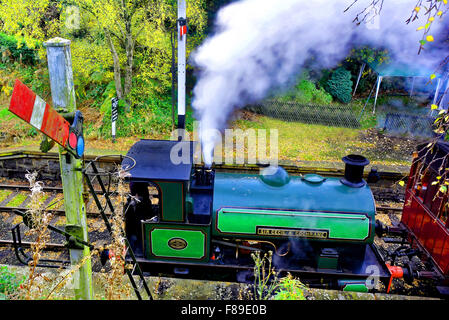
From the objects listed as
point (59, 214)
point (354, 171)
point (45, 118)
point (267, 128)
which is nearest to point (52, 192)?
point (59, 214)

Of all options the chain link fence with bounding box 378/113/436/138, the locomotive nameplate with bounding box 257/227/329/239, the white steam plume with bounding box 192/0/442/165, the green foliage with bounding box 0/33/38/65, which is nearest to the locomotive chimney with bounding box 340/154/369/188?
the locomotive nameplate with bounding box 257/227/329/239

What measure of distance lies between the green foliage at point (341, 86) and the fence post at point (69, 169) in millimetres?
14842

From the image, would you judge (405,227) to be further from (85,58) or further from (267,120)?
(85,58)

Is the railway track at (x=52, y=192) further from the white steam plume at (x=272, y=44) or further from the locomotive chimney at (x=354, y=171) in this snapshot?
the locomotive chimney at (x=354, y=171)

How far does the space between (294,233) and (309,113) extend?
9895 mm

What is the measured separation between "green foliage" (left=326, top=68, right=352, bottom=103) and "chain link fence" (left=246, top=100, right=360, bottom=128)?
3.60 ft

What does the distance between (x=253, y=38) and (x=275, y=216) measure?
5.57 meters

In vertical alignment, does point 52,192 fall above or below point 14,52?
below

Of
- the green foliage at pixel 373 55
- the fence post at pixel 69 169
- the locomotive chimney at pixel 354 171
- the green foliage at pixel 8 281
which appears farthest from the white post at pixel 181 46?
the green foliage at pixel 373 55

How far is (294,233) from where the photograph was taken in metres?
5.68

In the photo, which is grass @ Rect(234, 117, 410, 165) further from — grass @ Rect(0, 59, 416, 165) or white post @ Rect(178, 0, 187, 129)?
white post @ Rect(178, 0, 187, 129)

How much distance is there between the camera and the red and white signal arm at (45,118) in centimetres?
194

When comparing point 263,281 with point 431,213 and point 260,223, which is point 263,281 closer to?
point 260,223
